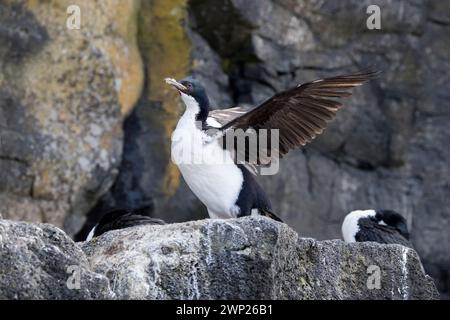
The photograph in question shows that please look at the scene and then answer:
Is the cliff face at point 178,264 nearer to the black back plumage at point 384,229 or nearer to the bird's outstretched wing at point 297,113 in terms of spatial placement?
the bird's outstretched wing at point 297,113

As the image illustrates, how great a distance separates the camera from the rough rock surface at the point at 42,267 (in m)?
6.17

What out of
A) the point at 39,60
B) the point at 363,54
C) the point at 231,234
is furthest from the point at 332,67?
the point at 231,234

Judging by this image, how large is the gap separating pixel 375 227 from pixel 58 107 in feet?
10.2

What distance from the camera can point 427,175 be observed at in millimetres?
12828

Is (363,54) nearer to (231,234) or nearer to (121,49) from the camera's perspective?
(121,49)

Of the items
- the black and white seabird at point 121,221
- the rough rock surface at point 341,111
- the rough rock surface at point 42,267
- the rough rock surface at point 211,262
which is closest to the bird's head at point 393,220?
the rough rock surface at point 341,111

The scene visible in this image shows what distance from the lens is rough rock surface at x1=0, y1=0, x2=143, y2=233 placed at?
36.7 ft

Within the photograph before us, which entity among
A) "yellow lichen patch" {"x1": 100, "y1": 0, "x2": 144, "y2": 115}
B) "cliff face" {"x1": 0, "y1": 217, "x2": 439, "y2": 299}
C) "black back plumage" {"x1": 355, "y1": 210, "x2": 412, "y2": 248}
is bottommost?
"black back plumage" {"x1": 355, "y1": 210, "x2": 412, "y2": 248}

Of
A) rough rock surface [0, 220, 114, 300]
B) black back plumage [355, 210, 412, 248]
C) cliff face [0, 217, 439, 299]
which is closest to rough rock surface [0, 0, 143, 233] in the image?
black back plumage [355, 210, 412, 248]

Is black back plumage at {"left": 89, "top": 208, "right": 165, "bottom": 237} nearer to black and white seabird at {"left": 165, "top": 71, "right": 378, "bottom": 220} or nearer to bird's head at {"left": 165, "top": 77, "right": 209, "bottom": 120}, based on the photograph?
black and white seabird at {"left": 165, "top": 71, "right": 378, "bottom": 220}

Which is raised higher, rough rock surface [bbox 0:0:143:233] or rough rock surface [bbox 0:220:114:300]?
rough rock surface [bbox 0:0:143:233]

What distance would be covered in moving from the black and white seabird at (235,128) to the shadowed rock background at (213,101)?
3.41 metres

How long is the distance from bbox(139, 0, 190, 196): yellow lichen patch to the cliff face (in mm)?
4901

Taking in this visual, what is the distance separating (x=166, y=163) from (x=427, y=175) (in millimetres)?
2713
